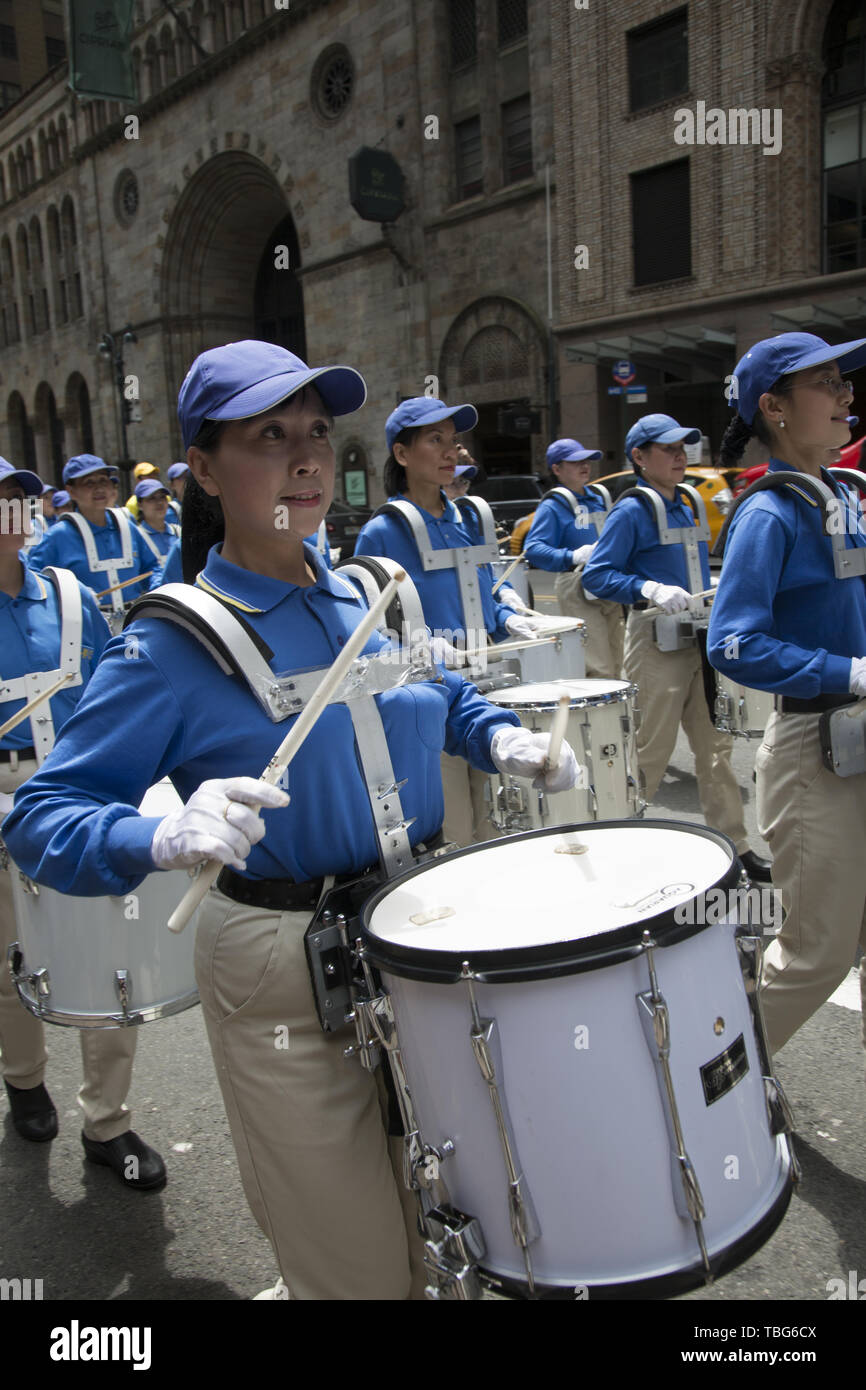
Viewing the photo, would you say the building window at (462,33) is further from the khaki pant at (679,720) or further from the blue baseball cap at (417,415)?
the blue baseball cap at (417,415)

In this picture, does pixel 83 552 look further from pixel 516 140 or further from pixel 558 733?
pixel 516 140

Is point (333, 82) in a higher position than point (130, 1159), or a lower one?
higher

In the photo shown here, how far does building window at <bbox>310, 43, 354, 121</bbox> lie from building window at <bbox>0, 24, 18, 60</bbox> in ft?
139

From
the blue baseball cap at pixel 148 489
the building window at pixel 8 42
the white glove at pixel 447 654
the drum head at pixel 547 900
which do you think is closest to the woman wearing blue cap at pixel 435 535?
the white glove at pixel 447 654

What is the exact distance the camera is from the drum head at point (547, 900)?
1.64 m

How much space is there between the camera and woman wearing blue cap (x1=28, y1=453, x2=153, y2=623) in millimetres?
8023

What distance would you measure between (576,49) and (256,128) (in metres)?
12.2

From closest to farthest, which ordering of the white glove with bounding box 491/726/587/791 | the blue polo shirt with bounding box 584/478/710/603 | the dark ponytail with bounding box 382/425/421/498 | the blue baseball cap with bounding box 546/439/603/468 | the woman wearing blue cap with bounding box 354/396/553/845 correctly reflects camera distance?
the white glove with bounding box 491/726/587/791, the woman wearing blue cap with bounding box 354/396/553/845, the dark ponytail with bounding box 382/425/421/498, the blue polo shirt with bounding box 584/478/710/603, the blue baseball cap with bounding box 546/439/603/468

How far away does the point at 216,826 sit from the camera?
63.8 inches

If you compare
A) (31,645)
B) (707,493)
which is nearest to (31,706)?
(31,645)

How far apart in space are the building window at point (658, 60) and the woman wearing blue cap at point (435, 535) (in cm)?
2109

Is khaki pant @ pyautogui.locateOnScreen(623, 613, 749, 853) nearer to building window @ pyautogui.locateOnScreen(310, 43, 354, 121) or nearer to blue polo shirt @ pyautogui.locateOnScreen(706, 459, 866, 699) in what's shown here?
blue polo shirt @ pyautogui.locateOnScreen(706, 459, 866, 699)

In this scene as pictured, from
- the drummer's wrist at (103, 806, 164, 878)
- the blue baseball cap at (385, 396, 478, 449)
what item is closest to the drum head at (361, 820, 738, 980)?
the drummer's wrist at (103, 806, 164, 878)

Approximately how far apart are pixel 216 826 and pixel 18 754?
231 cm
